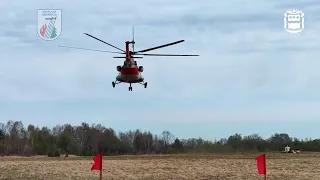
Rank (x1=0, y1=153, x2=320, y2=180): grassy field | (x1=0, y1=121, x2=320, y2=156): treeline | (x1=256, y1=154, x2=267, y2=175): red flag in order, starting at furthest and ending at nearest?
(x1=0, y1=121, x2=320, y2=156): treeline → (x1=0, y1=153, x2=320, y2=180): grassy field → (x1=256, y1=154, x2=267, y2=175): red flag

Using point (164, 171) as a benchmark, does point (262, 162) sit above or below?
above

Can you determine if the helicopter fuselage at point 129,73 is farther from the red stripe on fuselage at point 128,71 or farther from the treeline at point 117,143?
the treeline at point 117,143

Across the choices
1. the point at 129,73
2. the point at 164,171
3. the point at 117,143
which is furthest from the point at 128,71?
the point at 117,143

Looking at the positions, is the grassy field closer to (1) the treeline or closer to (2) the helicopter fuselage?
(2) the helicopter fuselage

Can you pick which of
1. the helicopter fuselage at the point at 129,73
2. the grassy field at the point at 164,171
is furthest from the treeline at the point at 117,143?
the helicopter fuselage at the point at 129,73

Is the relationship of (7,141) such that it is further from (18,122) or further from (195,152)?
(195,152)

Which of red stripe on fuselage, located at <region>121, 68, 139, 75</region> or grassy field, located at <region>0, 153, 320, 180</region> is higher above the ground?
red stripe on fuselage, located at <region>121, 68, 139, 75</region>

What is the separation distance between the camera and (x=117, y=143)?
10125 centimetres

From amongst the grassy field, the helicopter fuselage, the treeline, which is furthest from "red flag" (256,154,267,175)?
the treeline

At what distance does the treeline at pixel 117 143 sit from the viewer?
266ft

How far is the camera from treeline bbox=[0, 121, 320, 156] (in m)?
81.0

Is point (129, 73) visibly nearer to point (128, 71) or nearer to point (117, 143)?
point (128, 71)

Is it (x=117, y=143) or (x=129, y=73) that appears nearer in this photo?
(x=129, y=73)

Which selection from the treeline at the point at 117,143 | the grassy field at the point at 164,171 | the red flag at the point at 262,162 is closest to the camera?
the red flag at the point at 262,162
